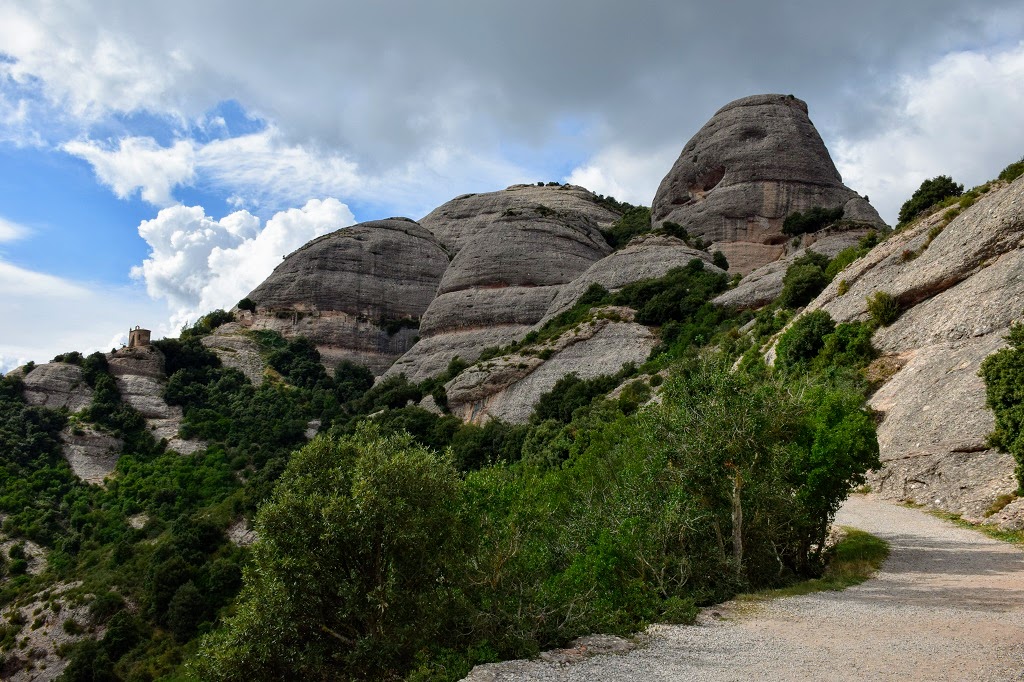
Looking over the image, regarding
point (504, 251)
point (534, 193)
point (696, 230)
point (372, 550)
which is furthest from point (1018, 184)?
point (534, 193)

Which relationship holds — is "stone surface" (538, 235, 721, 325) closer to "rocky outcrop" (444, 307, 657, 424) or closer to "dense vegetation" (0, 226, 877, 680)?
"rocky outcrop" (444, 307, 657, 424)

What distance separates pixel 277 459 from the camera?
42.1 m

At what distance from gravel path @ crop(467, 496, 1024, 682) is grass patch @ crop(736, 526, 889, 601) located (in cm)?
30

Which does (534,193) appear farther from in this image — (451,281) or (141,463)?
(141,463)

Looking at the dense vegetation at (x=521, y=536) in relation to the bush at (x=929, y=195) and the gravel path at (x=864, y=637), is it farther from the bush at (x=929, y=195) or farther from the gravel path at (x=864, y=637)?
the bush at (x=929, y=195)

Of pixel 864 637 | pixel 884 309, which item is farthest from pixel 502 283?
pixel 864 637

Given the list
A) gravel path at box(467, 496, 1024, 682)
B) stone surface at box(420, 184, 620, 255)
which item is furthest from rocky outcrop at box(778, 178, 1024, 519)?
stone surface at box(420, 184, 620, 255)

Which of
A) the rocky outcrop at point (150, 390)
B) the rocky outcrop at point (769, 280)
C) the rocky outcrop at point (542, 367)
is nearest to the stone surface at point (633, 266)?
the rocky outcrop at point (769, 280)

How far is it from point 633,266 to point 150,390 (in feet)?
115

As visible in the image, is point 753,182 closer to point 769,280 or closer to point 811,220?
point 811,220

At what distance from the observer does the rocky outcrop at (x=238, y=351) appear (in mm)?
59375

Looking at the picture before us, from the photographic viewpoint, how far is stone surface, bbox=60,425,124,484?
4412cm

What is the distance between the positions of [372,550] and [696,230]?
189ft

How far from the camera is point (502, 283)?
2547 inches
